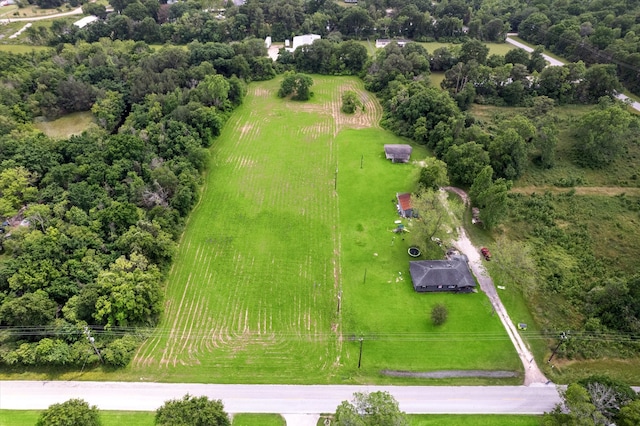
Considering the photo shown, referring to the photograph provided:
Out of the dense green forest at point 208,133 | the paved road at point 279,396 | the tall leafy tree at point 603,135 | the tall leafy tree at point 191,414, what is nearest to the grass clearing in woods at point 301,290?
the paved road at point 279,396

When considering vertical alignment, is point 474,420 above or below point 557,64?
below

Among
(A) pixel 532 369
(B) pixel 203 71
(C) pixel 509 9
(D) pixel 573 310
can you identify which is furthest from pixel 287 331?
(C) pixel 509 9

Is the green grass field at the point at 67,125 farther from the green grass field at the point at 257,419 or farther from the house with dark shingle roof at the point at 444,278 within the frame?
the house with dark shingle roof at the point at 444,278

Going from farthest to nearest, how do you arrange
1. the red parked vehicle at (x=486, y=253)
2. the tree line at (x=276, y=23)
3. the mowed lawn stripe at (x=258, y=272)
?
the tree line at (x=276, y=23) → the red parked vehicle at (x=486, y=253) → the mowed lawn stripe at (x=258, y=272)

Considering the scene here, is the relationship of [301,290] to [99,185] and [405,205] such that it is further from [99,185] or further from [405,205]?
[99,185]

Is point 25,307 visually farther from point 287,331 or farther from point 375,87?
point 375,87

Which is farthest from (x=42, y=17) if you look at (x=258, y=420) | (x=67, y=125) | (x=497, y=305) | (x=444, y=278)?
(x=497, y=305)

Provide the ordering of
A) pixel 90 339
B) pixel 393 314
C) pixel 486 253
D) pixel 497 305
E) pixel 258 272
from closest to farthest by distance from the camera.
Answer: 1. pixel 90 339
2. pixel 393 314
3. pixel 497 305
4. pixel 258 272
5. pixel 486 253
